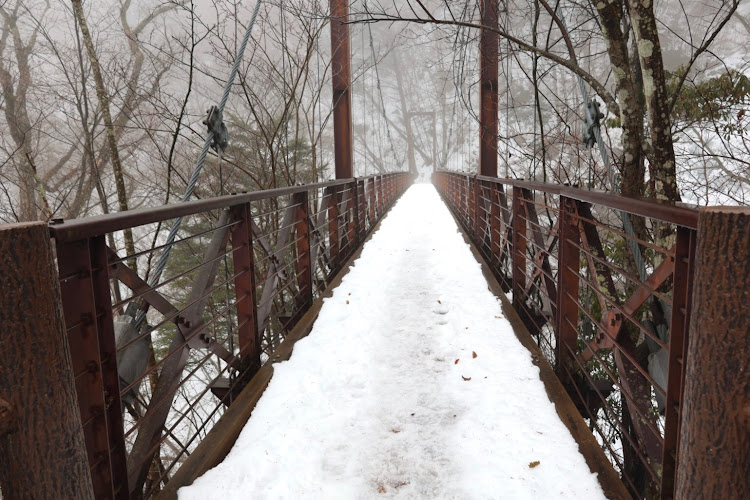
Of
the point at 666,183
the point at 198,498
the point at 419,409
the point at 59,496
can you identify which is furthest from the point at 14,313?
the point at 666,183

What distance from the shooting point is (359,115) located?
46406mm

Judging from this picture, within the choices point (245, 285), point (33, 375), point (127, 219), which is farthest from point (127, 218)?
point (245, 285)

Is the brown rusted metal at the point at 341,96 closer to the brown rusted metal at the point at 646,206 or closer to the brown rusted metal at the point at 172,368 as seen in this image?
the brown rusted metal at the point at 172,368

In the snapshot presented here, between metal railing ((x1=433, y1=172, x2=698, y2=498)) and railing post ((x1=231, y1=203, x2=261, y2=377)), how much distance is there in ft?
4.85

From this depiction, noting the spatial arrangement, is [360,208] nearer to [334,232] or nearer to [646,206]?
[334,232]

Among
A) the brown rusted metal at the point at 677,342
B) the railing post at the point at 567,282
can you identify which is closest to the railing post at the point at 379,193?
the railing post at the point at 567,282

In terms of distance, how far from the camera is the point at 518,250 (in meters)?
3.46

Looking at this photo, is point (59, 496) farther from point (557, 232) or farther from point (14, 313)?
point (557, 232)

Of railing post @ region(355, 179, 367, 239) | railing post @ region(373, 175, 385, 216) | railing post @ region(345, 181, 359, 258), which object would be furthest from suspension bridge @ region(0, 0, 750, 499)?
railing post @ region(373, 175, 385, 216)

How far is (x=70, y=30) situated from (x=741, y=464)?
1018 centimetres

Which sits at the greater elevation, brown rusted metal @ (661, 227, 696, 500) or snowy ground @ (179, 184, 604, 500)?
brown rusted metal @ (661, 227, 696, 500)

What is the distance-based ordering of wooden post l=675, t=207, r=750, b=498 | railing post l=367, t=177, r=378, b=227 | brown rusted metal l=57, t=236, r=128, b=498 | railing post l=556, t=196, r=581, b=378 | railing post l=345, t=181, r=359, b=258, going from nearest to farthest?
wooden post l=675, t=207, r=750, b=498
brown rusted metal l=57, t=236, r=128, b=498
railing post l=556, t=196, r=581, b=378
railing post l=345, t=181, r=359, b=258
railing post l=367, t=177, r=378, b=227

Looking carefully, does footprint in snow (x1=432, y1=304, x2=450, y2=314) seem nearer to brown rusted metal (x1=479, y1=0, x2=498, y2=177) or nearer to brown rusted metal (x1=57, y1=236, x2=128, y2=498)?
brown rusted metal (x1=57, y1=236, x2=128, y2=498)

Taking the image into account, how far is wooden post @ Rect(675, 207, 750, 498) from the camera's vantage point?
30.0 inches
